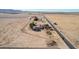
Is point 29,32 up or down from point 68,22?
down
